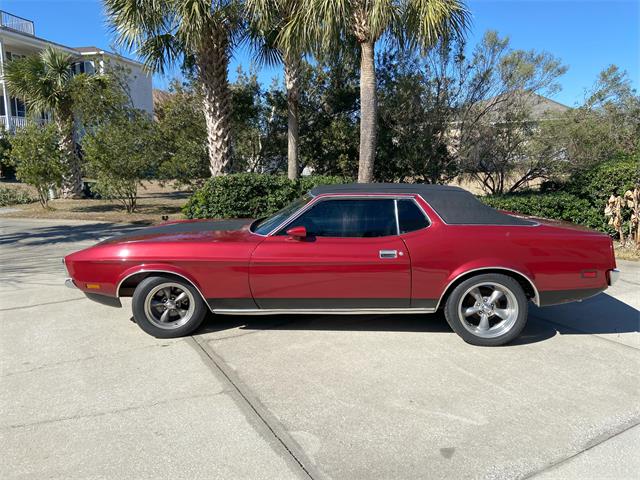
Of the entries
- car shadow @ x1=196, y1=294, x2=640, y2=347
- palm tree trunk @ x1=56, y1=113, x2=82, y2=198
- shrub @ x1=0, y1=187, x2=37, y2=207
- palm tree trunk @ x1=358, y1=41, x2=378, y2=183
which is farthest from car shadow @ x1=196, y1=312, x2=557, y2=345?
shrub @ x1=0, y1=187, x2=37, y2=207

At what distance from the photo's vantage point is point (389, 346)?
14.1ft

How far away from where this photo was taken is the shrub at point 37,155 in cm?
1404

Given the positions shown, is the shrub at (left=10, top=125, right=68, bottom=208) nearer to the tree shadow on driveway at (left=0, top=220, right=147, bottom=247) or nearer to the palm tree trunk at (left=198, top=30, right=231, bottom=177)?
the tree shadow on driveway at (left=0, top=220, right=147, bottom=247)

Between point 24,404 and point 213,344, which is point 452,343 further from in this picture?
point 24,404

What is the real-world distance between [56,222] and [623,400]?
13.3 metres

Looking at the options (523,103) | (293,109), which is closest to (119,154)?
(293,109)

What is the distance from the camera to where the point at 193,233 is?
4.76 meters

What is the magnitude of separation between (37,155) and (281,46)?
9219mm

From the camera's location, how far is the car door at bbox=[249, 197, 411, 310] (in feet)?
13.9

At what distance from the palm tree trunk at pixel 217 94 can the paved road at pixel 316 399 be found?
6.81 m

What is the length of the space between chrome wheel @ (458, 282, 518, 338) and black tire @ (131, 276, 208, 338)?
2.47 meters

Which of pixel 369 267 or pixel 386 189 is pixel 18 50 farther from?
pixel 369 267

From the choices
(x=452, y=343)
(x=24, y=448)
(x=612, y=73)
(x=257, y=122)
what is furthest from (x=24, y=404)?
(x=612, y=73)

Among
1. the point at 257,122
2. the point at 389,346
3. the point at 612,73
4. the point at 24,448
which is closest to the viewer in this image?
the point at 24,448
